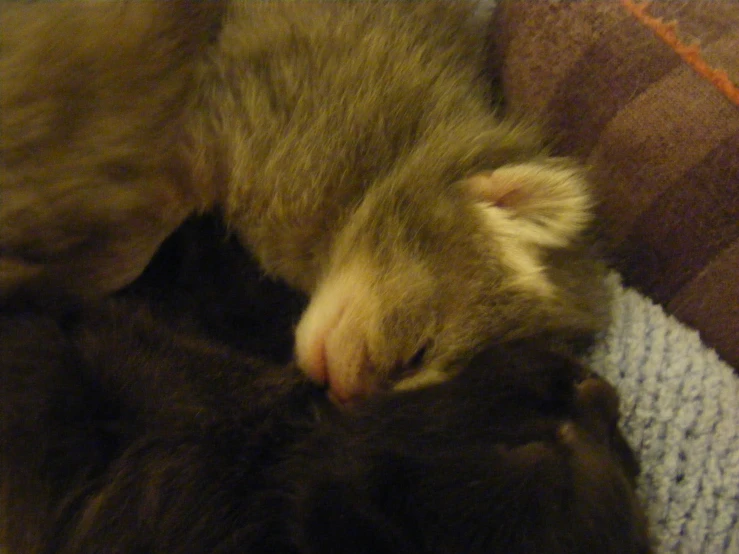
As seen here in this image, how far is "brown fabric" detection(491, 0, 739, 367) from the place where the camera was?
0.98 m

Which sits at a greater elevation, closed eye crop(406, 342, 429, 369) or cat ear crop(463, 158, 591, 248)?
cat ear crop(463, 158, 591, 248)

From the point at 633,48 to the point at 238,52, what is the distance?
600mm

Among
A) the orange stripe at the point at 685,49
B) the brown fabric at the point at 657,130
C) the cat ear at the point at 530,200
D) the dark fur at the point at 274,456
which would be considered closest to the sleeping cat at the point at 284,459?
the dark fur at the point at 274,456

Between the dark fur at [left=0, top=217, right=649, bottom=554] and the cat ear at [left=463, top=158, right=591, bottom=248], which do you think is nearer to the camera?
the dark fur at [left=0, top=217, right=649, bottom=554]

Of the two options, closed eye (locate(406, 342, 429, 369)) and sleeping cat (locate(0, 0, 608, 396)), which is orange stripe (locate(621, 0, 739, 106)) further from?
closed eye (locate(406, 342, 429, 369))

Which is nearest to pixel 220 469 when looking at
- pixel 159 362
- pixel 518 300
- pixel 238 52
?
pixel 159 362

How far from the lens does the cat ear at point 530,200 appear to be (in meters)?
0.96

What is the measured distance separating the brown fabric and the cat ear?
142 millimetres

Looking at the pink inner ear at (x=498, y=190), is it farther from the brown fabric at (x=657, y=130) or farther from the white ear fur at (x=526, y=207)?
the brown fabric at (x=657, y=130)

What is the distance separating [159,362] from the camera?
81 cm

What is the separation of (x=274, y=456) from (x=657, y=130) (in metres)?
0.72

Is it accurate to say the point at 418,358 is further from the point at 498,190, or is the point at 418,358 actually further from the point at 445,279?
the point at 498,190

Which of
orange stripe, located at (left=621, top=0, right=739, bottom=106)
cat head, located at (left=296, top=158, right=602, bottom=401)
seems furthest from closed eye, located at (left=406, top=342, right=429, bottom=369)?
orange stripe, located at (left=621, top=0, right=739, bottom=106)

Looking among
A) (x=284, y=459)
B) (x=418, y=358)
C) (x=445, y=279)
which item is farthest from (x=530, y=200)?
(x=284, y=459)
